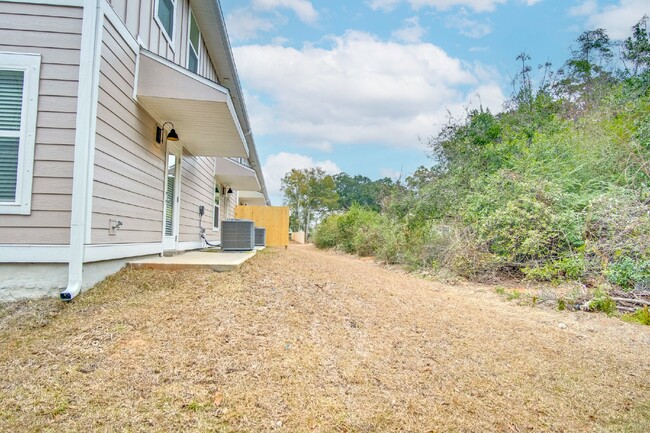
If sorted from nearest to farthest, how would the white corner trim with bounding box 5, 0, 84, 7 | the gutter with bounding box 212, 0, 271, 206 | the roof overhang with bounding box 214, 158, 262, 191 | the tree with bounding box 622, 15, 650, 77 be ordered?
→ the white corner trim with bounding box 5, 0, 84, 7 → the gutter with bounding box 212, 0, 271, 206 → the roof overhang with bounding box 214, 158, 262, 191 → the tree with bounding box 622, 15, 650, 77

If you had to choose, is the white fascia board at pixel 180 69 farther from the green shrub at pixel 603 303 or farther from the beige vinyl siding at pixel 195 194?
the green shrub at pixel 603 303

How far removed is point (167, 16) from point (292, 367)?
229 inches

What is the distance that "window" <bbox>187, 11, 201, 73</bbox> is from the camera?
22.4ft

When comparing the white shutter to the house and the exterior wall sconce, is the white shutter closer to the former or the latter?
the house

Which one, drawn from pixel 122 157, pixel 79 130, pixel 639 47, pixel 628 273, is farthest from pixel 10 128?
pixel 639 47

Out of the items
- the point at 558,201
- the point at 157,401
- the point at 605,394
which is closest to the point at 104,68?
the point at 157,401

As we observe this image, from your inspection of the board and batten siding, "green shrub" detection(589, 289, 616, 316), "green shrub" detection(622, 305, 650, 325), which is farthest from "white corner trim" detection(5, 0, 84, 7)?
"green shrub" detection(622, 305, 650, 325)

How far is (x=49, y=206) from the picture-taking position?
3.34 meters

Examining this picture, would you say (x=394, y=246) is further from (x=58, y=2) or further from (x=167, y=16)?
(x=58, y=2)

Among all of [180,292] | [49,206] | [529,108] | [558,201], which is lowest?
[180,292]

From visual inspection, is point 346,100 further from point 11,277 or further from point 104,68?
point 11,277

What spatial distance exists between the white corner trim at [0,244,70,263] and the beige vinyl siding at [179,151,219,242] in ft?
11.8

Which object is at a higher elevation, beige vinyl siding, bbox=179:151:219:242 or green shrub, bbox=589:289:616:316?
beige vinyl siding, bbox=179:151:219:242

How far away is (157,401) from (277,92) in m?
13.5
